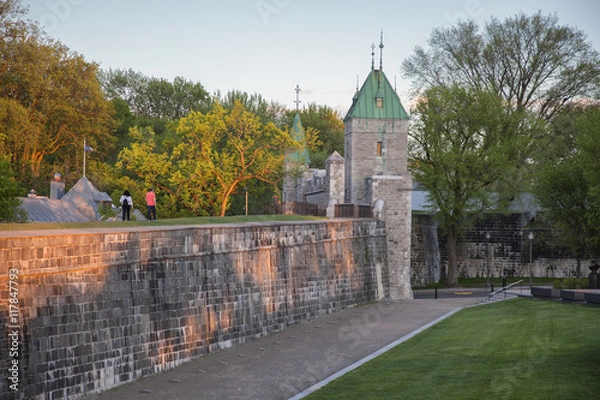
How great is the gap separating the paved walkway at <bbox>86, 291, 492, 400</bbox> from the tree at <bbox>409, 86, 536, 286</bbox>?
15960 millimetres

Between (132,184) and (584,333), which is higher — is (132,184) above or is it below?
above

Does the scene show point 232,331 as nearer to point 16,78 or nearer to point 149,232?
point 149,232

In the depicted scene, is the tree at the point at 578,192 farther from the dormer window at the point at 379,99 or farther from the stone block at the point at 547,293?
the dormer window at the point at 379,99

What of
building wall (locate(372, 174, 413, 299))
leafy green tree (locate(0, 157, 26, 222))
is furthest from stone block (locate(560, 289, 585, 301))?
leafy green tree (locate(0, 157, 26, 222))

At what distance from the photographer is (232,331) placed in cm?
2669

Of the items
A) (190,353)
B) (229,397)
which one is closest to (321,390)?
(229,397)

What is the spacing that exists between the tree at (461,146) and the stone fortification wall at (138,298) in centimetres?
1765

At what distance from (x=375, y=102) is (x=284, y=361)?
85.2ft

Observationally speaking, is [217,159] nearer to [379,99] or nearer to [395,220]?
[379,99]

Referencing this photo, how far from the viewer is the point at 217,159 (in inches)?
1820

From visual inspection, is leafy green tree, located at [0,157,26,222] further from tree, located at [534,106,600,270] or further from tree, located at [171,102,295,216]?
tree, located at [534,106,600,270]

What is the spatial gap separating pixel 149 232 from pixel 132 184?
24.6 metres

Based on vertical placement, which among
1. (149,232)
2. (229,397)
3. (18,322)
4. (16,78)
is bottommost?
(229,397)

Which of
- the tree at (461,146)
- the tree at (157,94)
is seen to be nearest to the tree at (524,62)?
the tree at (461,146)
